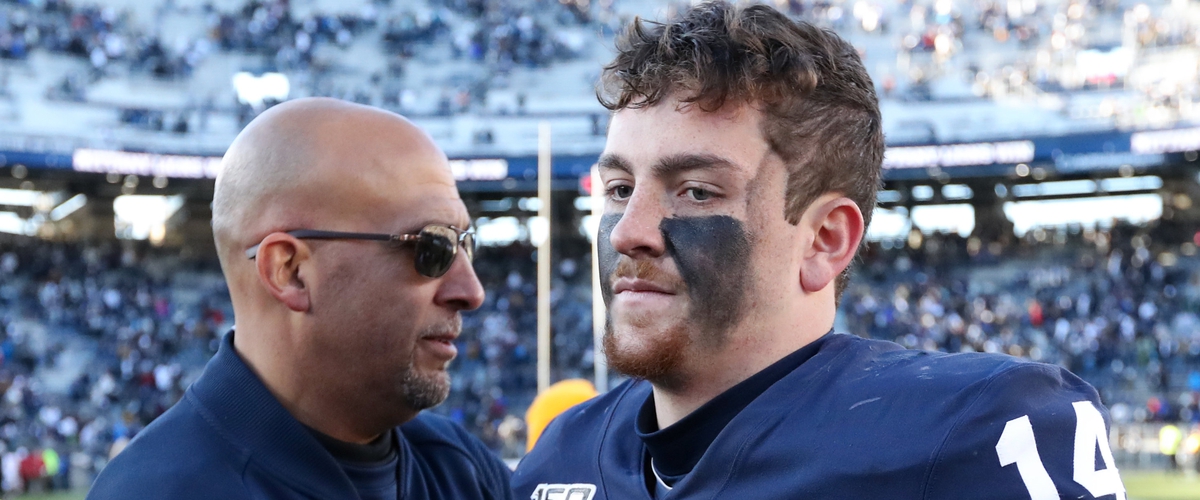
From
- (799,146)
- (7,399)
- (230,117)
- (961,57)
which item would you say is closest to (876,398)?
(799,146)

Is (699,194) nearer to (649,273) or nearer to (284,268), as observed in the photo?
(649,273)

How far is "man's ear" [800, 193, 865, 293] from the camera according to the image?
2.12m

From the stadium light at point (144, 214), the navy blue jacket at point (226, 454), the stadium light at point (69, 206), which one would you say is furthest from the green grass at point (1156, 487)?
the navy blue jacket at point (226, 454)

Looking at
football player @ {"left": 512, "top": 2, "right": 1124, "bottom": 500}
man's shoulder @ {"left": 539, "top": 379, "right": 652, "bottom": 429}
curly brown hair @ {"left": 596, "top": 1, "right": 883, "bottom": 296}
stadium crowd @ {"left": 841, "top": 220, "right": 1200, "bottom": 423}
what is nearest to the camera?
football player @ {"left": 512, "top": 2, "right": 1124, "bottom": 500}

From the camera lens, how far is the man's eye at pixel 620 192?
7.13 feet

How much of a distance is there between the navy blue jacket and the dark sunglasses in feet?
0.98

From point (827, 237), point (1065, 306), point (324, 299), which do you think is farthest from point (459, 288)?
point (1065, 306)

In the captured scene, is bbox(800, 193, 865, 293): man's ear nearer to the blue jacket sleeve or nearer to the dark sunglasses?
the blue jacket sleeve

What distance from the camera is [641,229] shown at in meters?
2.07

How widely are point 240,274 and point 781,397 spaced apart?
46.7 inches

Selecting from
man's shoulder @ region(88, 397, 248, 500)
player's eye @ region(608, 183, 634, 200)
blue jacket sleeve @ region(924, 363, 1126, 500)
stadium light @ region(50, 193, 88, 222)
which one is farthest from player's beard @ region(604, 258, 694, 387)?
stadium light @ region(50, 193, 88, 222)

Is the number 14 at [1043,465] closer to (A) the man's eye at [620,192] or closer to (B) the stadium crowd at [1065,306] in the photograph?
(A) the man's eye at [620,192]

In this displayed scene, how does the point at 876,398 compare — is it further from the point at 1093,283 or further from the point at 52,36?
the point at 52,36

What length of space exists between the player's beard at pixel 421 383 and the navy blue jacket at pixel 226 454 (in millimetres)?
217
